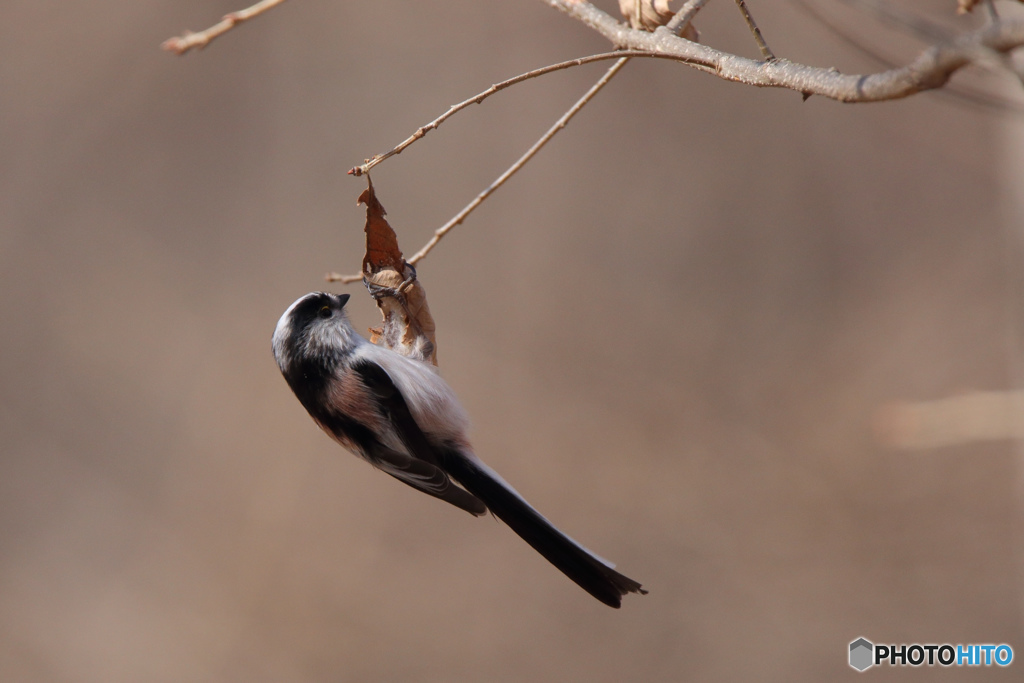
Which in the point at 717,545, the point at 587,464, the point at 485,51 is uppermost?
the point at 485,51

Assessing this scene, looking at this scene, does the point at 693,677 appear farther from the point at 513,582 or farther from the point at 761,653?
the point at 513,582

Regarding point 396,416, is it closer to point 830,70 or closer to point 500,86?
point 500,86

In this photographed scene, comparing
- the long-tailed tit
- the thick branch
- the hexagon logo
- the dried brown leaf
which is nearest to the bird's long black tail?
the long-tailed tit

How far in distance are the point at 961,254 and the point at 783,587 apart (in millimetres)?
2538

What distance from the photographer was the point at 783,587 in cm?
509

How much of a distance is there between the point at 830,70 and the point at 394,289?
125 cm

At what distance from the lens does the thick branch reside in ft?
2.88

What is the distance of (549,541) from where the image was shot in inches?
82.5

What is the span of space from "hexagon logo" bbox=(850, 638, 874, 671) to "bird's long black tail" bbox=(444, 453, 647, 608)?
3.15 m

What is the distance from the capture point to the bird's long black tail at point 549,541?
2014 mm

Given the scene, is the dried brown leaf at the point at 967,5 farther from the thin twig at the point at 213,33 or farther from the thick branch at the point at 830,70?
the thin twig at the point at 213,33

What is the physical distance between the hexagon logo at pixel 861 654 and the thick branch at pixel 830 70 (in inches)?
159

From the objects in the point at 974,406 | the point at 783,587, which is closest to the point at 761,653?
the point at 783,587

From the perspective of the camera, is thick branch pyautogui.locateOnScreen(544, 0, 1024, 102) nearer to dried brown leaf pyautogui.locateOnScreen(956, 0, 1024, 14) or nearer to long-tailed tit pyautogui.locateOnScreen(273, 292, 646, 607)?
dried brown leaf pyautogui.locateOnScreen(956, 0, 1024, 14)
